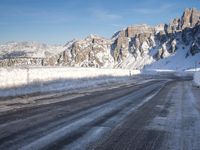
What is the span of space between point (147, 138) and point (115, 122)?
1.98m

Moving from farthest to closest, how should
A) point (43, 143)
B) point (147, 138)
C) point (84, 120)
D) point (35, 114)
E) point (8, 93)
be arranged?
point (8, 93) → point (35, 114) → point (84, 120) → point (147, 138) → point (43, 143)

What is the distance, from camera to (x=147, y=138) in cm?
677

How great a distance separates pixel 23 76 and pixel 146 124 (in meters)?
13.0

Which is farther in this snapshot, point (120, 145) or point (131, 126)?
point (131, 126)

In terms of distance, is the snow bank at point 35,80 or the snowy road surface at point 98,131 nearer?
the snowy road surface at point 98,131

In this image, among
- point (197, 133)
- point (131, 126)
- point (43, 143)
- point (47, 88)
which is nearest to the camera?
point (43, 143)

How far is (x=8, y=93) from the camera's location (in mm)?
17234

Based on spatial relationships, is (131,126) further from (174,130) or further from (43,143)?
(43,143)

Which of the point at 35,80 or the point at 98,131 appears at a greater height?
the point at 35,80

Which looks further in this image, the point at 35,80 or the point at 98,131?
the point at 35,80

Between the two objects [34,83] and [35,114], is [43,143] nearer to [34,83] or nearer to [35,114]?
[35,114]

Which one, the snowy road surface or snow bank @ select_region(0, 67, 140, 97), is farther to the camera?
snow bank @ select_region(0, 67, 140, 97)

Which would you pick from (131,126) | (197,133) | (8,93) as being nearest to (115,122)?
(131,126)

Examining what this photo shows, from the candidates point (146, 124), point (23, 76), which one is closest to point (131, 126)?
point (146, 124)
